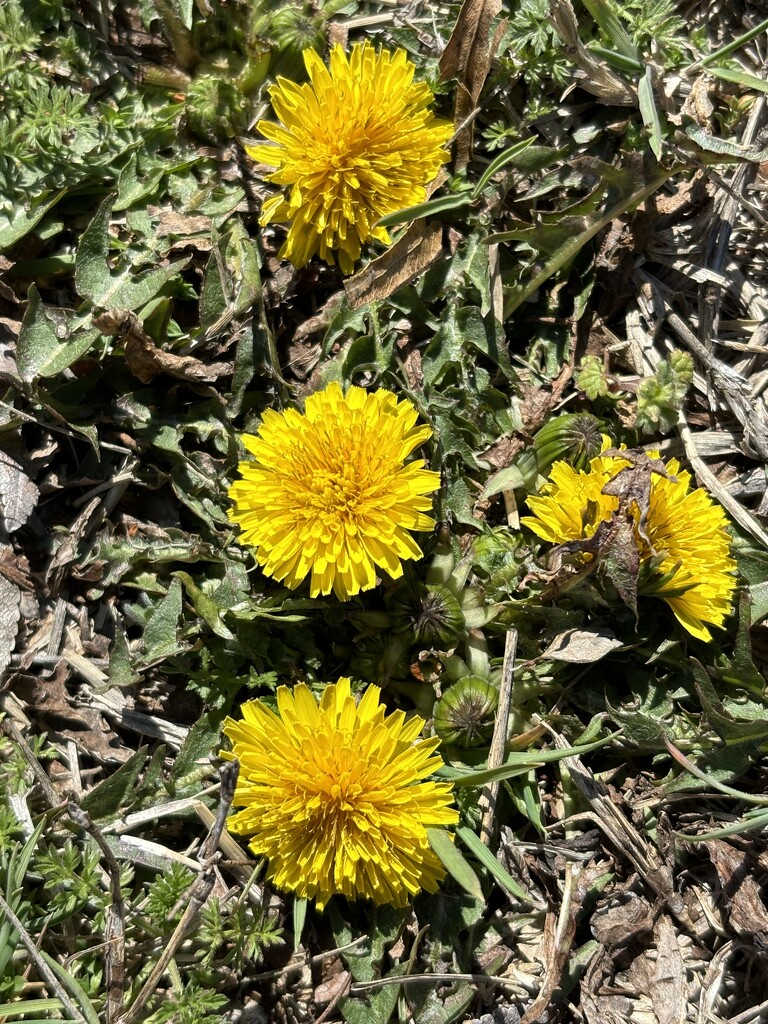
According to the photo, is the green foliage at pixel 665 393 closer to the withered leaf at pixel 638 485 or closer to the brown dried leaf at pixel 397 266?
the withered leaf at pixel 638 485

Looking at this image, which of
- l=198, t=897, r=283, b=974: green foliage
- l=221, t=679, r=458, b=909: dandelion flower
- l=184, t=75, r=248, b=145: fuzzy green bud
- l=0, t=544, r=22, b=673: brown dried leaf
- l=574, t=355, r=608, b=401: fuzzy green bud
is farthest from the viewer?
l=184, t=75, r=248, b=145: fuzzy green bud

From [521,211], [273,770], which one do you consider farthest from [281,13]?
[273,770]

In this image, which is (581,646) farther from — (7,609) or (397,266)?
(7,609)

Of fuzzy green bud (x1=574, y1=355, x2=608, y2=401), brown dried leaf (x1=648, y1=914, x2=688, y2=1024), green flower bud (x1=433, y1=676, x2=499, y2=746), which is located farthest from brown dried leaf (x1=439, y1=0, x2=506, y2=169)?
brown dried leaf (x1=648, y1=914, x2=688, y2=1024)

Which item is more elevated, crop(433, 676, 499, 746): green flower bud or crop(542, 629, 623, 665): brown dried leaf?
crop(542, 629, 623, 665): brown dried leaf

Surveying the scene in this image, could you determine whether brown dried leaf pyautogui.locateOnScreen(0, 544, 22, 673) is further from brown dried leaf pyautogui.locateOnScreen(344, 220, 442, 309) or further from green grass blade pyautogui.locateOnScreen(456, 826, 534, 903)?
green grass blade pyautogui.locateOnScreen(456, 826, 534, 903)
